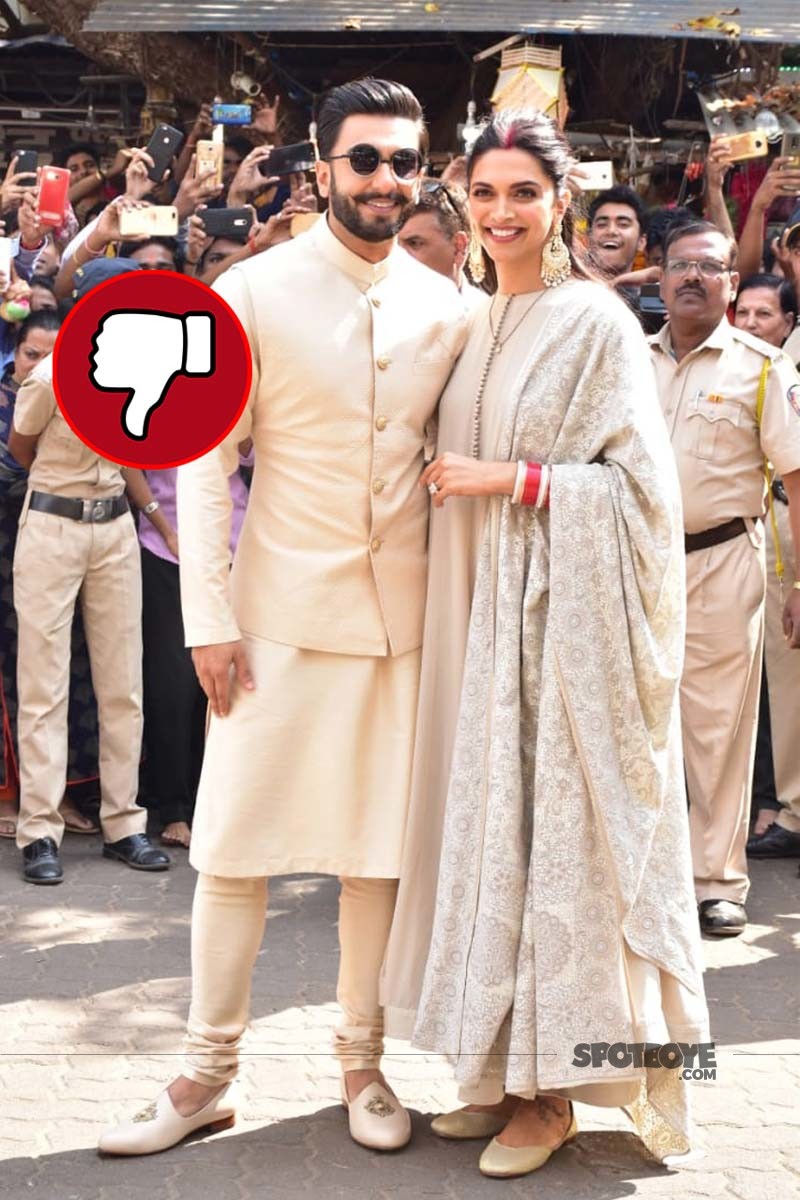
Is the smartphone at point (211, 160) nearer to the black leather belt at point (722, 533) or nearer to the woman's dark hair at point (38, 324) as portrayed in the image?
the woman's dark hair at point (38, 324)

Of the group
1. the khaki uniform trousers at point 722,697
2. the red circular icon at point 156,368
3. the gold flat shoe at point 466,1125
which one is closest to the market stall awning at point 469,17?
the khaki uniform trousers at point 722,697

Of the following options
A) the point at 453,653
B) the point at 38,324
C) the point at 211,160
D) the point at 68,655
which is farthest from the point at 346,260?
the point at 211,160

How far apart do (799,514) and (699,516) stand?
0.38m

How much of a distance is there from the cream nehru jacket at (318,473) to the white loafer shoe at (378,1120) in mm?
986

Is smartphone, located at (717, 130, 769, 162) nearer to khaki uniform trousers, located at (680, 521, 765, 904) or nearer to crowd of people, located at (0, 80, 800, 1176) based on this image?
khaki uniform trousers, located at (680, 521, 765, 904)

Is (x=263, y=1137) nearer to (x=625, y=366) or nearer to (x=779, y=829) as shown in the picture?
(x=625, y=366)

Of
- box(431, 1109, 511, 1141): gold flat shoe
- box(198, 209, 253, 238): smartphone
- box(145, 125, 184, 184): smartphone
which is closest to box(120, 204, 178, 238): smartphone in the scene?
box(198, 209, 253, 238): smartphone

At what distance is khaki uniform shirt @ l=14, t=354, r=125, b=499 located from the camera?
233 inches

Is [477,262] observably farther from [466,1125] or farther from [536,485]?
[466,1125]

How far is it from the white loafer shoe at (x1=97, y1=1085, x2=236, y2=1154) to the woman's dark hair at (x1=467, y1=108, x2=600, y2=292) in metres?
1.97

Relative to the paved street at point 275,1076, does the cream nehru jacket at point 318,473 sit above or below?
above

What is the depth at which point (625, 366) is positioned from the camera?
11.5ft

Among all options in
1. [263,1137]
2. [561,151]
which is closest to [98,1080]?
[263,1137]

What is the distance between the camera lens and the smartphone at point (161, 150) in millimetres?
7465
